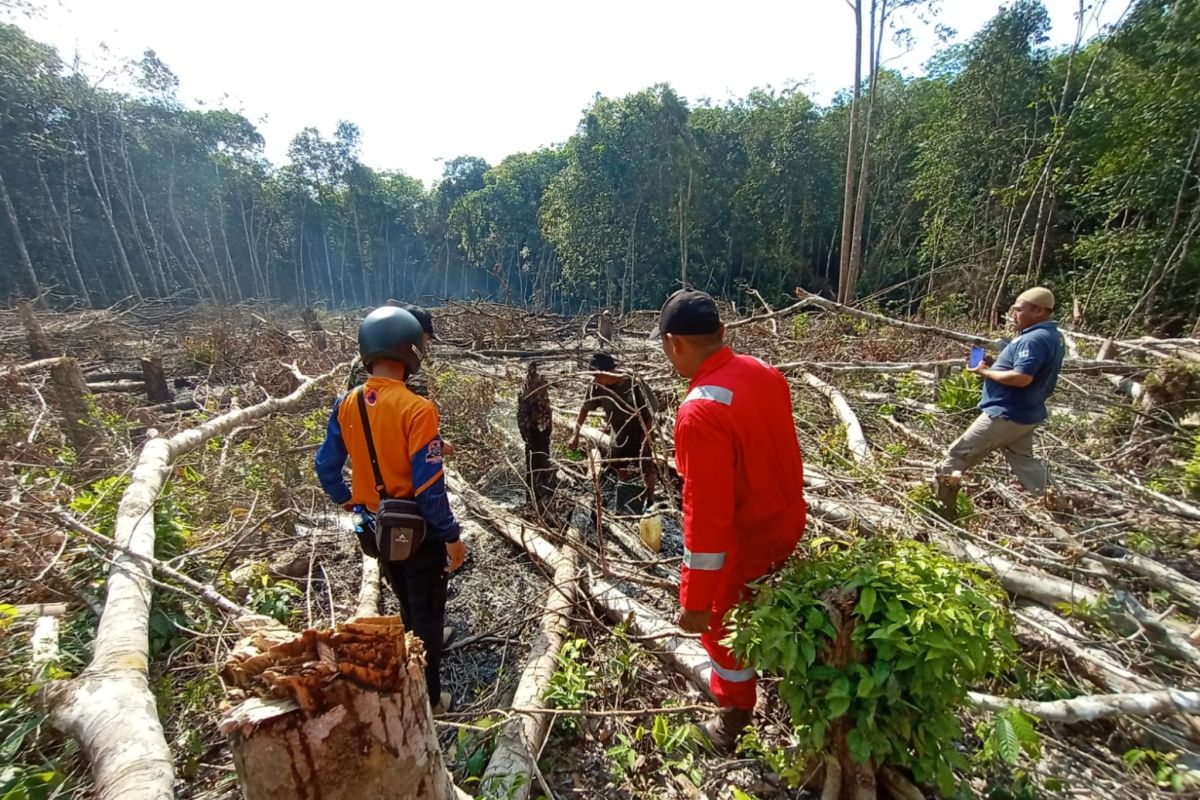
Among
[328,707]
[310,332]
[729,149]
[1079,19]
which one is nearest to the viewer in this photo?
[328,707]

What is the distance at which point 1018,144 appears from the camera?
1546 cm

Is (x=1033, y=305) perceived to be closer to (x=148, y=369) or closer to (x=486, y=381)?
(x=486, y=381)

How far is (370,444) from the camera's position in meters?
2.41

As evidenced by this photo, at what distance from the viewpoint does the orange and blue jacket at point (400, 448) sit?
2.38 meters

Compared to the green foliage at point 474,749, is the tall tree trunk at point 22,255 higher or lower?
higher

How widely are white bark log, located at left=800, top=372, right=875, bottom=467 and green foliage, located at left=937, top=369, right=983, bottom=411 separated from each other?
1.24 metres

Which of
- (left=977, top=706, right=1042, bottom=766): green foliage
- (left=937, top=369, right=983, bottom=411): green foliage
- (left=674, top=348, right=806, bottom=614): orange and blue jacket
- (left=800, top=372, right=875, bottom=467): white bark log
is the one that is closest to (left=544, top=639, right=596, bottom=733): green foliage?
(left=674, top=348, right=806, bottom=614): orange and blue jacket

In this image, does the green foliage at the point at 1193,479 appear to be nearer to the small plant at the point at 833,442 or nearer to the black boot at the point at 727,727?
the small plant at the point at 833,442

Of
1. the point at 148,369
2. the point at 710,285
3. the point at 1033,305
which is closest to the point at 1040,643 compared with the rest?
the point at 1033,305

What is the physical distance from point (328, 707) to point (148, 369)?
35.8ft

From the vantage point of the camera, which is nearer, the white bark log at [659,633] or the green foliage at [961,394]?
the white bark log at [659,633]

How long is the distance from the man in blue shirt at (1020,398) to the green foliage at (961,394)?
196 centimetres

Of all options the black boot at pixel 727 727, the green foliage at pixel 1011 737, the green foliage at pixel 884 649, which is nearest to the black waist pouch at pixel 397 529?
the green foliage at pixel 884 649

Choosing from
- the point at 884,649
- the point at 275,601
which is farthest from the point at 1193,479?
the point at 275,601
